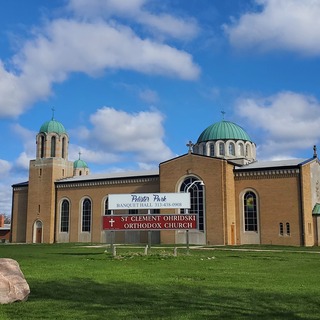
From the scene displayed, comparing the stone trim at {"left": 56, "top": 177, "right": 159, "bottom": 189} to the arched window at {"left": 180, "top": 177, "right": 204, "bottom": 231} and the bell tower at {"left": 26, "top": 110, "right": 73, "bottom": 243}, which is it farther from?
the arched window at {"left": 180, "top": 177, "right": 204, "bottom": 231}

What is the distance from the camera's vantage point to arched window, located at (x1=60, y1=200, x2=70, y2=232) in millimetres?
52906

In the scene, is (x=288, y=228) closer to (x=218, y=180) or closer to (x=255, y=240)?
(x=255, y=240)

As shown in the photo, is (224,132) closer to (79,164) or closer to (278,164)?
(278,164)

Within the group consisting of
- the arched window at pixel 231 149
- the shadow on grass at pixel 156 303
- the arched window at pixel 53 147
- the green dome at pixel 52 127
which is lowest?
the shadow on grass at pixel 156 303

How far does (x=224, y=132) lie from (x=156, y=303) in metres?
43.6

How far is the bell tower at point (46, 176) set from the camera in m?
53.7

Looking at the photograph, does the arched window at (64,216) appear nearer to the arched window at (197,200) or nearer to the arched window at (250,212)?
the arched window at (197,200)

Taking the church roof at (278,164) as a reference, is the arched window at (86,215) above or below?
below

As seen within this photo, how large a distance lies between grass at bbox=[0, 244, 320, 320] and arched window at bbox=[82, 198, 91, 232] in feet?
106

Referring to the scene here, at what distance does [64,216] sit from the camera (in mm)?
53312

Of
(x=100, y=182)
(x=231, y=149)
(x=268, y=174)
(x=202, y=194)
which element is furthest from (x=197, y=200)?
(x=100, y=182)

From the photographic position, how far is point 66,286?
42.3 feet

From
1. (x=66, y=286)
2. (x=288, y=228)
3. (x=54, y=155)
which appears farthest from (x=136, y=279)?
(x=54, y=155)

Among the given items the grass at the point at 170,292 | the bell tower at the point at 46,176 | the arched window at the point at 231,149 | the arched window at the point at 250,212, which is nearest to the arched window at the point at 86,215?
the bell tower at the point at 46,176
